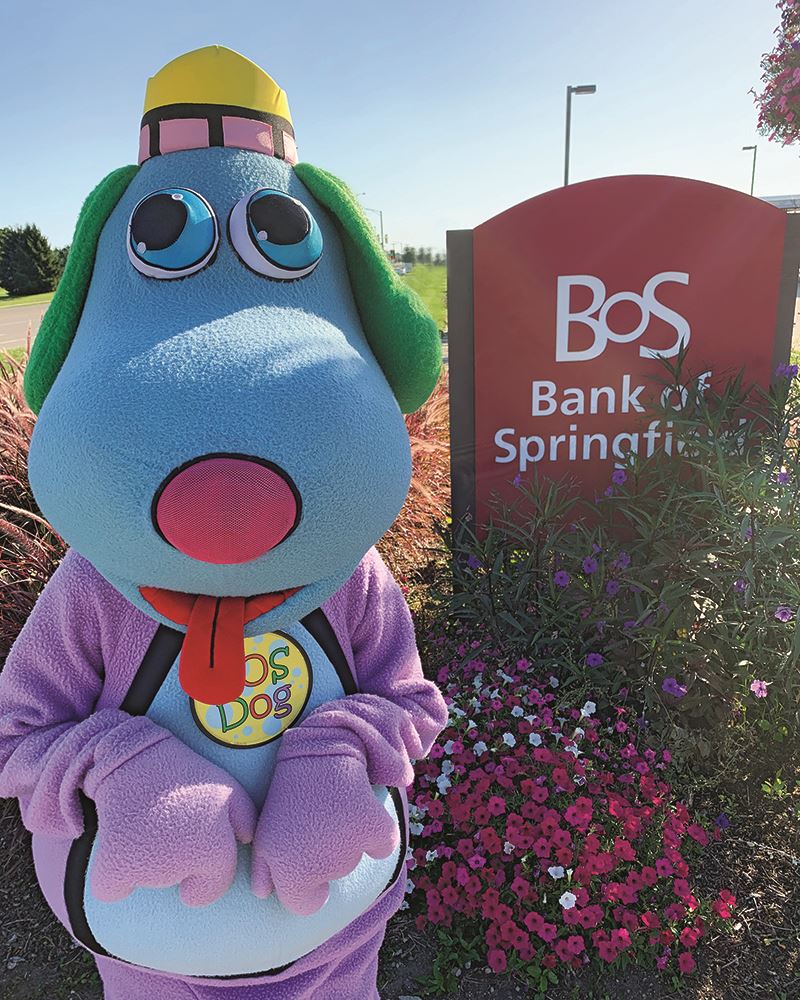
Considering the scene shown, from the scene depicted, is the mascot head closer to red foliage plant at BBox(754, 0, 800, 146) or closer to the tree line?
red foliage plant at BBox(754, 0, 800, 146)

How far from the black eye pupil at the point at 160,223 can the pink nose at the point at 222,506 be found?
35 cm

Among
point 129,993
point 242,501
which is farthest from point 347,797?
point 129,993

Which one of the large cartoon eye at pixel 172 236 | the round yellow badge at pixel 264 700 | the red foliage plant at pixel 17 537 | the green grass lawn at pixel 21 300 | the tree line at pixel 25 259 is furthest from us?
the tree line at pixel 25 259

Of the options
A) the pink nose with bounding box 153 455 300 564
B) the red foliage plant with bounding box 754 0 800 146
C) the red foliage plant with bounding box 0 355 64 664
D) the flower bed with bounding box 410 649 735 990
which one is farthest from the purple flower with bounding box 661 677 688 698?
the red foliage plant with bounding box 754 0 800 146

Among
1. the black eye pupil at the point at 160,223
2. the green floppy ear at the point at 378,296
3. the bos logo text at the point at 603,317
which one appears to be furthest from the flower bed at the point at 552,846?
the black eye pupil at the point at 160,223

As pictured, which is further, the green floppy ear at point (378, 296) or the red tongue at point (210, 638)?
the green floppy ear at point (378, 296)

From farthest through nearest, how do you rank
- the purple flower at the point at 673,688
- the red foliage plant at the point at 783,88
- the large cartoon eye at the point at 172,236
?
the red foliage plant at the point at 783,88 → the purple flower at the point at 673,688 → the large cartoon eye at the point at 172,236

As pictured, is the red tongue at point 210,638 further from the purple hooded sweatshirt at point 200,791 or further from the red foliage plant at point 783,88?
the red foliage plant at point 783,88

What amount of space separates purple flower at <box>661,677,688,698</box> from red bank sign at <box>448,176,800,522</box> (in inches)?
32.5

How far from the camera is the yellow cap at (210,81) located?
1.12 meters

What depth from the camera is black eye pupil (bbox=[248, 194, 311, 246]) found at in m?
1.07

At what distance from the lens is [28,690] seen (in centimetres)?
117

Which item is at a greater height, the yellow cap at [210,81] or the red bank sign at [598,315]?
the yellow cap at [210,81]

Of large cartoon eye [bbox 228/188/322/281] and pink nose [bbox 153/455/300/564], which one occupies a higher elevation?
large cartoon eye [bbox 228/188/322/281]
